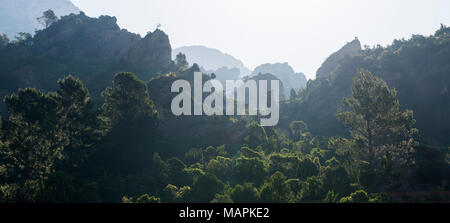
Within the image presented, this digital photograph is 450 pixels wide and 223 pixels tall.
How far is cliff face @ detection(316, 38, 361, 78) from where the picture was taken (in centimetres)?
13888

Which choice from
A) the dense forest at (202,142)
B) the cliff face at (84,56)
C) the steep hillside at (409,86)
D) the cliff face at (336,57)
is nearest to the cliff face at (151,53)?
the cliff face at (84,56)

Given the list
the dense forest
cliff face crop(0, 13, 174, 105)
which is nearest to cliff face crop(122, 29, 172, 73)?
cliff face crop(0, 13, 174, 105)

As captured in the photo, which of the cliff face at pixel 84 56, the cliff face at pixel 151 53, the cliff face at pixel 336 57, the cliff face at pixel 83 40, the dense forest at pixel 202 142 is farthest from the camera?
the cliff face at pixel 336 57

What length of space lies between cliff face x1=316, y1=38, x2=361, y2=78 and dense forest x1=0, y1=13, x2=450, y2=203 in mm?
38612

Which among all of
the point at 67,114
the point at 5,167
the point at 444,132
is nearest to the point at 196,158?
the point at 67,114

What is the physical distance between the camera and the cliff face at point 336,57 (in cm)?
13888

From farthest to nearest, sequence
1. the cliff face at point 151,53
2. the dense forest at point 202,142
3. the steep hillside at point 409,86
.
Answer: the cliff face at point 151,53, the steep hillside at point 409,86, the dense forest at point 202,142

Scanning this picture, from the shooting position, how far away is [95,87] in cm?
8281

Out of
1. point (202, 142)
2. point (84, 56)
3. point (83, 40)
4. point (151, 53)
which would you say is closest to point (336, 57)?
point (151, 53)

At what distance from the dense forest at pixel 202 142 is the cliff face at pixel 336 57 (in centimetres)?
3861

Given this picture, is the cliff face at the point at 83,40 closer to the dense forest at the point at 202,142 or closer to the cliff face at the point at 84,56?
the cliff face at the point at 84,56

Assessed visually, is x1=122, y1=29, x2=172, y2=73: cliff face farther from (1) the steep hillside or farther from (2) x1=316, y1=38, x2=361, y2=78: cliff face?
(2) x1=316, y1=38, x2=361, y2=78: cliff face

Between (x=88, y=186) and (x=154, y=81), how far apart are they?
44.8 m

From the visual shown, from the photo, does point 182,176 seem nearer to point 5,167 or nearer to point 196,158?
point 196,158
